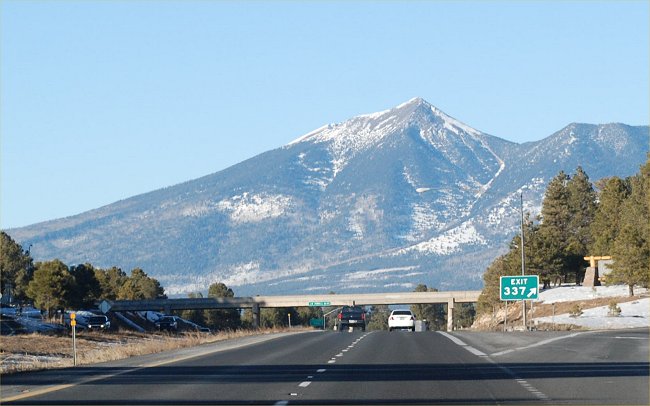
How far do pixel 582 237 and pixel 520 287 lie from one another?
7736 cm

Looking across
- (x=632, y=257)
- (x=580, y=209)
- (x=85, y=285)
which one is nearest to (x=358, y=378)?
(x=632, y=257)

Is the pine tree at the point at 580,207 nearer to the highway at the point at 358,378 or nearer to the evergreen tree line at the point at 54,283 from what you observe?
the evergreen tree line at the point at 54,283

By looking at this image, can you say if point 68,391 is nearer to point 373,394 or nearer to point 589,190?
point 373,394

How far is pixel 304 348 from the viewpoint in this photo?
147 ft

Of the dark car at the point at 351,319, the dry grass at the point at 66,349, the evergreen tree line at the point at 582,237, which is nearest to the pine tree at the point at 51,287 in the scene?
the dark car at the point at 351,319

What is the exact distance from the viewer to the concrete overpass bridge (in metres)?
173

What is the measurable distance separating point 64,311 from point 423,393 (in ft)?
348

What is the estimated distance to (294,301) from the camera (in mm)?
181000

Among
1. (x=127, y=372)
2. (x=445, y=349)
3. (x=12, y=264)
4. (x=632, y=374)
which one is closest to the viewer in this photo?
(x=632, y=374)

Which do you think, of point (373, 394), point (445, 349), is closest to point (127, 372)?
point (373, 394)

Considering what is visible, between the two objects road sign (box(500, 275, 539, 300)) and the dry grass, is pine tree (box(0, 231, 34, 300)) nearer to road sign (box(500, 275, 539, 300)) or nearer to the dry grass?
the dry grass

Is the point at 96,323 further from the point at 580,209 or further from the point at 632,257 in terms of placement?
the point at 580,209

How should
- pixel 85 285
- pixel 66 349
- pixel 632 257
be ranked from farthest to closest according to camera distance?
pixel 85 285 → pixel 632 257 → pixel 66 349

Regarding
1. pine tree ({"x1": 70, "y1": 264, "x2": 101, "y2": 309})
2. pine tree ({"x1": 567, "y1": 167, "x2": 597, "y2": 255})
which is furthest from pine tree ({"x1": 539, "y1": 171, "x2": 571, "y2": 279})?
pine tree ({"x1": 70, "y1": 264, "x2": 101, "y2": 309})
